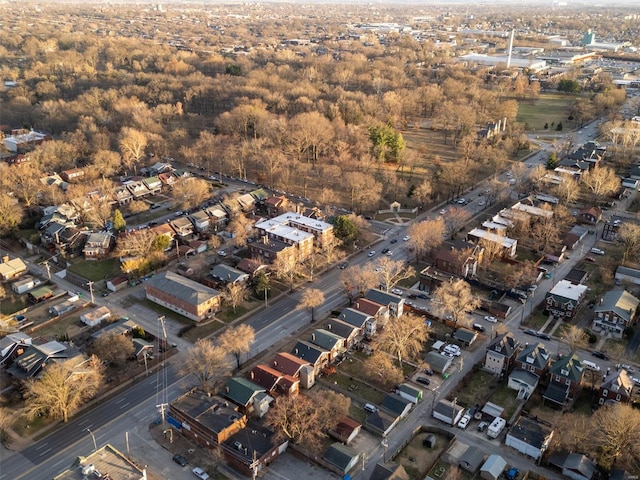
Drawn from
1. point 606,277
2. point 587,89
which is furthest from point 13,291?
point 587,89

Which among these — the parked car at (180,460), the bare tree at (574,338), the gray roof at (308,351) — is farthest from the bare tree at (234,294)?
the bare tree at (574,338)

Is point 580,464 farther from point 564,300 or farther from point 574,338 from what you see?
point 564,300

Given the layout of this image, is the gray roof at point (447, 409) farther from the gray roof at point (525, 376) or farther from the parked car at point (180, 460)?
the parked car at point (180, 460)

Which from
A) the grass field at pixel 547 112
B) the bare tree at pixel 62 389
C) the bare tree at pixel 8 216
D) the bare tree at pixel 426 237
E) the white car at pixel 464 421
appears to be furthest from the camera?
the grass field at pixel 547 112

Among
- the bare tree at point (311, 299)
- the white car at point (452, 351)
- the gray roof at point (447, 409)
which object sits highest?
the bare tree at point (311, 299)

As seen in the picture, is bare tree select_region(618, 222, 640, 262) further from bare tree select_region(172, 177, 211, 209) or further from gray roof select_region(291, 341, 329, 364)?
bare tree select_region(172, 177, 211, 209)

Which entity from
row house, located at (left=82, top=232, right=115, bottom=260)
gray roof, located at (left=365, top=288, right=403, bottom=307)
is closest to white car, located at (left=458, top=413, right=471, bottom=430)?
gray roof, located at (left=365, top=288, right=403, bottom=307)

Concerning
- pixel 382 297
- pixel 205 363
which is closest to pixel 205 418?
pixel 205 363
